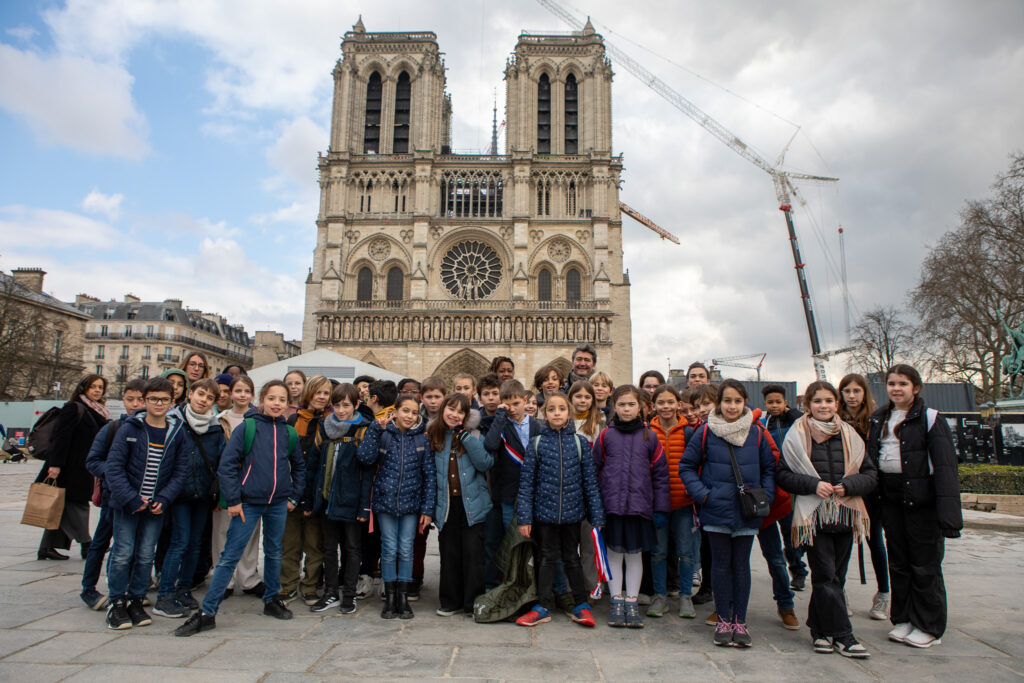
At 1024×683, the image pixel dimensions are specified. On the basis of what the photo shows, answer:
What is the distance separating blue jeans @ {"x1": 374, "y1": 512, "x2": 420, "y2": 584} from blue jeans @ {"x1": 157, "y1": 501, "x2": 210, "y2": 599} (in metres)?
1.28

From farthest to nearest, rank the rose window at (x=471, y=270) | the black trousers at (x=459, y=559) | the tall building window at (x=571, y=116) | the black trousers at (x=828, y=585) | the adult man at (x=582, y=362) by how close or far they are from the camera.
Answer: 1. the tall building window at (x=571, y=116)
2. the rose window at (x=471, y=270)
3. the adult man at (x=582, y=362)
4. the black trousers at (x=459, y=559)
5. the black trousers at (x=828, y=585)

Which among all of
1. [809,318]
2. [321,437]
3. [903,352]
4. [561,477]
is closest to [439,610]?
[561,477]

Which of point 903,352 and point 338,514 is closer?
point 338,514

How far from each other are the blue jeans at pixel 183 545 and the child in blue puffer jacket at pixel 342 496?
0.78 meters

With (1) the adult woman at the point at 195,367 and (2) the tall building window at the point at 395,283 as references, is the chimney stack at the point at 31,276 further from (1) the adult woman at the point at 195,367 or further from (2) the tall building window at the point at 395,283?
(1) the adult woman at the point at 195,367

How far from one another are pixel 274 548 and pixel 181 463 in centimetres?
84

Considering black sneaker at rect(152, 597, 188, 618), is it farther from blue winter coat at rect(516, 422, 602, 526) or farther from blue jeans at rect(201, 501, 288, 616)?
blue winter coat at rect(516, 422, 602, 526)

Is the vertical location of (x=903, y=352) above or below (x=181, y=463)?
above

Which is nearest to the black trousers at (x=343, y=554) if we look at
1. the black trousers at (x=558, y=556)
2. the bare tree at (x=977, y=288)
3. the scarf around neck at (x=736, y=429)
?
the black trousers at (x=558, y=556)

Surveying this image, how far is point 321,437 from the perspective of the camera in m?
4.68

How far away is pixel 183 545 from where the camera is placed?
4.10m

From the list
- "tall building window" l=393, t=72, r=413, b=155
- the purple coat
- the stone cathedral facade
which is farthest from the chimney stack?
the purple coat

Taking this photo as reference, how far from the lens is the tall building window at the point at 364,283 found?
30.9m

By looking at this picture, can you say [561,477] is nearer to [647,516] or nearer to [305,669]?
[647,516]
